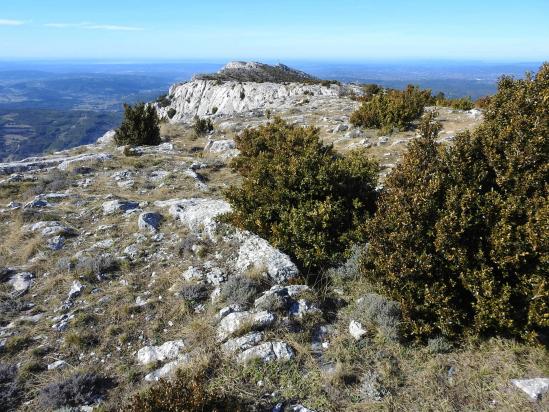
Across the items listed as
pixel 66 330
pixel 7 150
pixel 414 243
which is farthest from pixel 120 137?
pixel 7 150

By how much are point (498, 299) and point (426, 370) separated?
4.90 feet

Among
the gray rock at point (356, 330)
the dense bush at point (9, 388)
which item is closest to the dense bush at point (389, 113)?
the gray rock at point (356, 330)

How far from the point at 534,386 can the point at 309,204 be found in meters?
5.02

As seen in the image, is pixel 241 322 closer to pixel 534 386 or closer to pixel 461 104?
pixel 534 386

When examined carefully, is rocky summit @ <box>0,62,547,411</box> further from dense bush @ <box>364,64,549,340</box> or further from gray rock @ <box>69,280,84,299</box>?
dense bush @ <box>364,64,549,340</box>

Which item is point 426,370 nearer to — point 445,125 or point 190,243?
point 190,243

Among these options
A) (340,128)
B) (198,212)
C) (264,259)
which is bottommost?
(264,259)

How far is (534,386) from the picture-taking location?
16.9 feet

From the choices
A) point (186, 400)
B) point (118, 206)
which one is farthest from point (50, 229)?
point (186, 400)

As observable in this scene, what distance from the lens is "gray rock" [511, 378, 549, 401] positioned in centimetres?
506

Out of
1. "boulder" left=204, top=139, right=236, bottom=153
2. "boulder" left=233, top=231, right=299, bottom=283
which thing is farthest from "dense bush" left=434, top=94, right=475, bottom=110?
"boulder" left=233, top=231, right=299, bottom=283

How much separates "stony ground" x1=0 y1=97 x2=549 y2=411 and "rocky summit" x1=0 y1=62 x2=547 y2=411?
24 millimetres

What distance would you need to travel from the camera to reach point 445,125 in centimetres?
2008

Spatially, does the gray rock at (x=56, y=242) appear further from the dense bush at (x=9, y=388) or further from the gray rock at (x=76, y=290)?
the dense bush at (x=9, y=388)
